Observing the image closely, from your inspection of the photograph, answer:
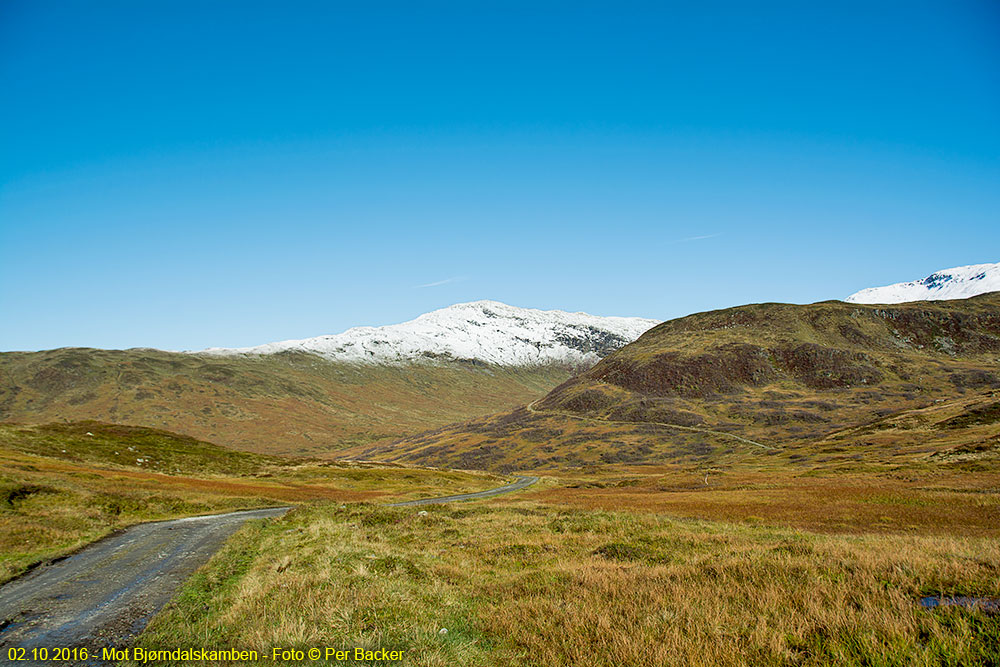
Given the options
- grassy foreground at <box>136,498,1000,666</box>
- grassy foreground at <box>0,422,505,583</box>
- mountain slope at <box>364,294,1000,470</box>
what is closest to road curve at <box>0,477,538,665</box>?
grassy foreground at <box>136,498,1000,666</box>

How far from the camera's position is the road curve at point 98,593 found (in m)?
11.1

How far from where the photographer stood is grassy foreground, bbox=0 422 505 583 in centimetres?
2558

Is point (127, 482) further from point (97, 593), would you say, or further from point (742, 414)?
point (742, 414)

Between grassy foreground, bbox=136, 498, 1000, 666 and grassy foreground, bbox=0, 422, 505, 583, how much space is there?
11035mm

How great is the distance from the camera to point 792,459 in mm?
100750

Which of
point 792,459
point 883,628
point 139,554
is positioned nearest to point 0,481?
point 139,554

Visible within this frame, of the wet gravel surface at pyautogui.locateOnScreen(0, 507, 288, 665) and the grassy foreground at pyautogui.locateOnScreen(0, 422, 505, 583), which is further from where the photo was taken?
the grassy foreground at pyautogui.locateOnScreen(0, 422, 505, 583)

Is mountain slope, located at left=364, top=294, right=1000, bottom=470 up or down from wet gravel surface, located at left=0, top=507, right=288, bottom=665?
down

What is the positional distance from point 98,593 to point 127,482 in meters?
41.5

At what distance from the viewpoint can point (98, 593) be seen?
14.5 meters

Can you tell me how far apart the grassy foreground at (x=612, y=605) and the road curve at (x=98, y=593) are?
98cm

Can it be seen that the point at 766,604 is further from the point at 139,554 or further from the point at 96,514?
the point at 96,514

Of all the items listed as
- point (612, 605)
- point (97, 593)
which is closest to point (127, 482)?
point (97, 593)

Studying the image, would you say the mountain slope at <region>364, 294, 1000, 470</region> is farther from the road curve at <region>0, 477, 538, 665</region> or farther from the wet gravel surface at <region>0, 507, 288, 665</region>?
the wet gravel surface at <region>0, 507, 288, 665</region>
